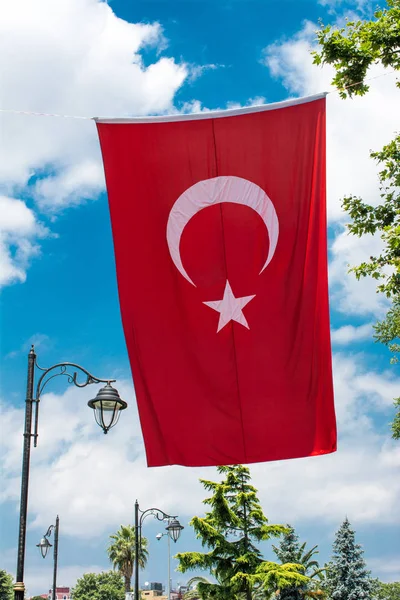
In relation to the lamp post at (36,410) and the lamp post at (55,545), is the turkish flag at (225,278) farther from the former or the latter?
the lamp post at (55,545)

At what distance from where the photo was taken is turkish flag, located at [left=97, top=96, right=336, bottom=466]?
23.6 feet

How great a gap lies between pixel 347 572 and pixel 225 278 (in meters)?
53.7

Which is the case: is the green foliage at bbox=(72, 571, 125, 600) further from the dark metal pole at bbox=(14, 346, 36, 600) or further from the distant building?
the dark metal pole at bbox=(14, 346, 36, 600)

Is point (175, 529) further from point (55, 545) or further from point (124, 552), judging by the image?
point (124, 552)

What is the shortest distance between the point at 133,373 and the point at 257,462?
5.10ft

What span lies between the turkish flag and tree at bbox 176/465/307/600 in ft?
96.9

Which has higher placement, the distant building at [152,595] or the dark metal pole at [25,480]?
the distant building at [152,595]

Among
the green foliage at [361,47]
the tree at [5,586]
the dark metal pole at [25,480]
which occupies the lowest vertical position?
the dark metal pole at [25,480]

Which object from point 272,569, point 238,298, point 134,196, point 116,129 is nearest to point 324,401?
point 238,298

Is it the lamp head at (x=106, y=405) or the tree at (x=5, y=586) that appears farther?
the tree at (x=5, y=586)

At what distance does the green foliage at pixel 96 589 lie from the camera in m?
103

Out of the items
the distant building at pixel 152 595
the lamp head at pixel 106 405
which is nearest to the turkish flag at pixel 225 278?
the lamp head at pixel 106 405

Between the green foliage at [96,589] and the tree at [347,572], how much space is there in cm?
5680

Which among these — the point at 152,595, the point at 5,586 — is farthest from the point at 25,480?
the point at 152,595
